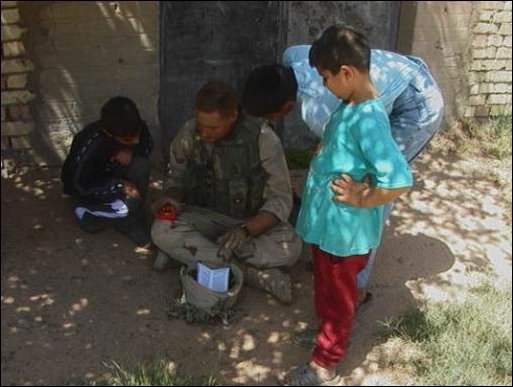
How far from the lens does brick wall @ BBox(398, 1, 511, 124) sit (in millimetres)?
Answer: 5477

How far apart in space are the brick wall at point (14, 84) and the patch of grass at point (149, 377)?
1.95m

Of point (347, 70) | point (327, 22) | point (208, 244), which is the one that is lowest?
point (208, 244)

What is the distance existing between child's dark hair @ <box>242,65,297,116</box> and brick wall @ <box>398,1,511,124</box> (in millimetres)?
2550

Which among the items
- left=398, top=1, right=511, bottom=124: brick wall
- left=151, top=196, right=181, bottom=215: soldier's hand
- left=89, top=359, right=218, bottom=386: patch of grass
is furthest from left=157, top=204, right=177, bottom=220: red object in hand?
left=398, top=1, right=511, bottom=124: brick wall

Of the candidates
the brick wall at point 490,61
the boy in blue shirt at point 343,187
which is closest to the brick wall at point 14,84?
the boy in blue shirt at point 343,187

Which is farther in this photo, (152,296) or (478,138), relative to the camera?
(478,138)

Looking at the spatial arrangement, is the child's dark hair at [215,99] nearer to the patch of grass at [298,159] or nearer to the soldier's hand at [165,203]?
the soldier's hand at [165,203]

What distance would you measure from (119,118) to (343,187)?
61.5 inches

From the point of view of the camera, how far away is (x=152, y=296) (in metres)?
3.67

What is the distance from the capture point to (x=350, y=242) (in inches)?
113

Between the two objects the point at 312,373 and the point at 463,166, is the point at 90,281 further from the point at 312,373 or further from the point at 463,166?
the point at 463,166

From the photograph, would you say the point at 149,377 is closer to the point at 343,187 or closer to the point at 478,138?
the point at 343,187

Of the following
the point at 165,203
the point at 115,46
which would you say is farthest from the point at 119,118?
the point at 115,46

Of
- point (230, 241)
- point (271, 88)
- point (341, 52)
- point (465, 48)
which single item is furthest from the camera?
point (465, 48)
